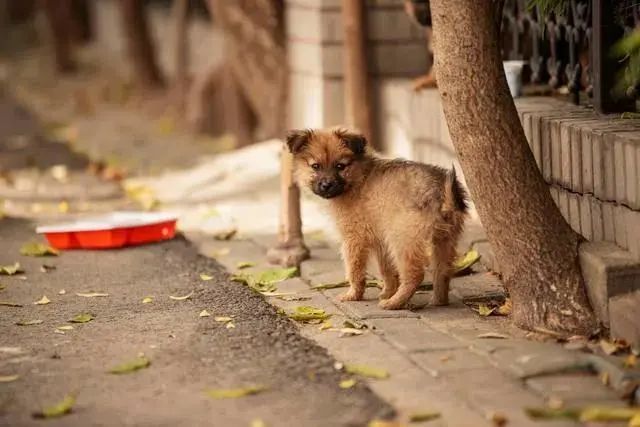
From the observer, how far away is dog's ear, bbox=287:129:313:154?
750 cm

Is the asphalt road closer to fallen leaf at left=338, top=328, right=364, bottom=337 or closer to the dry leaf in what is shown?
the dry leaf

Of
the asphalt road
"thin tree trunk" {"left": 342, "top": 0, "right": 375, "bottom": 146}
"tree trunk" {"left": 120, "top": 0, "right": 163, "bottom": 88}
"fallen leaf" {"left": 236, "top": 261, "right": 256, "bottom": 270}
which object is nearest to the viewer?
the asphalt road

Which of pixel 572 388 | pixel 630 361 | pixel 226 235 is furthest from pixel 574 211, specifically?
pixel 226 235

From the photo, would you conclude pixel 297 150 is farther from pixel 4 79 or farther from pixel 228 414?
pixel 4 79

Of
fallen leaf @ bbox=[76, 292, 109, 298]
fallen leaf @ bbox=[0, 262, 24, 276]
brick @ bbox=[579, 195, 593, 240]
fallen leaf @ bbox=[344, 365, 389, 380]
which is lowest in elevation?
fallen leaf @ bbox=[344, 365, 389, 380]

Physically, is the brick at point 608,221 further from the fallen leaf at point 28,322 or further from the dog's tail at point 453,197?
the fallen leaf at point 28,322

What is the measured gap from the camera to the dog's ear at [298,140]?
24.6 feet

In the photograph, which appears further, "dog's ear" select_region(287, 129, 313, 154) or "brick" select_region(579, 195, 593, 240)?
"dog's ear" select_region(287, 129, 313, 154)

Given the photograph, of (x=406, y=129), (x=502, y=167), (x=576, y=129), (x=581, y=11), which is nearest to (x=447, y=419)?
(x=502, y=167)

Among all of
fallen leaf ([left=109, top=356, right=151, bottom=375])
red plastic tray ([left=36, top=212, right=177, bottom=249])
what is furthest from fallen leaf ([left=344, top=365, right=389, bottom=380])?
red plastic tray ([left=36, top=212, right=177, bottom=249])

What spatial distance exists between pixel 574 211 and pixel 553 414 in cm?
221

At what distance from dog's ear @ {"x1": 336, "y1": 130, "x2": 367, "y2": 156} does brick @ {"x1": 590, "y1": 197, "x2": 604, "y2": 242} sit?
1.29 meters

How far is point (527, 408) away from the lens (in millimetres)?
5383

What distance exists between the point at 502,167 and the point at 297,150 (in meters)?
1.41
